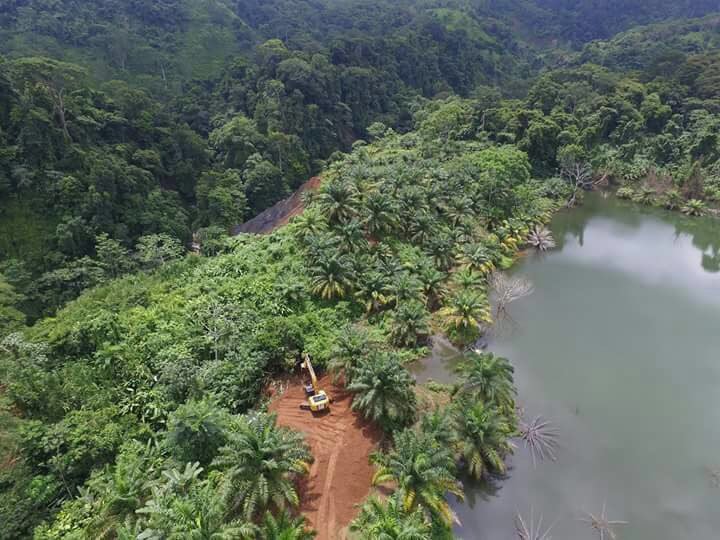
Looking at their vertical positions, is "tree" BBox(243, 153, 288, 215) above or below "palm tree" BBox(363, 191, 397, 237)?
below

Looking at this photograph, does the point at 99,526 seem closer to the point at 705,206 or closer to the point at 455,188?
the point at 455,188

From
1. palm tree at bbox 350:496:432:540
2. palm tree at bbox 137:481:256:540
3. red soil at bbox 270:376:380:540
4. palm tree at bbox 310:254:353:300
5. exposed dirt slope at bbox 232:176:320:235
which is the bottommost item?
exposed dirt slope at bbox 232:176:320:235

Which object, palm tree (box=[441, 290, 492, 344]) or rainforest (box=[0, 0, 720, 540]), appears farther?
palm tree (box=[441, 290, 492, 344])

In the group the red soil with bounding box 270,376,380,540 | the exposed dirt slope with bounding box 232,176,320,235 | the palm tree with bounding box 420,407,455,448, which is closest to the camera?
the red soil with bounding box 270,376,380,540

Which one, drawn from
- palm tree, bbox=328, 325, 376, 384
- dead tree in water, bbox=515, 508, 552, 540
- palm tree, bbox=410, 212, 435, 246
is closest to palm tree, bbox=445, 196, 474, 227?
palm tree, bbox=410, 212, 435, 246

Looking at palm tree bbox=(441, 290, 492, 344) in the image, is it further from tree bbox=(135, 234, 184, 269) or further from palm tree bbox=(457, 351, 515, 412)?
tree bbox=(135, 234, 184, 269)

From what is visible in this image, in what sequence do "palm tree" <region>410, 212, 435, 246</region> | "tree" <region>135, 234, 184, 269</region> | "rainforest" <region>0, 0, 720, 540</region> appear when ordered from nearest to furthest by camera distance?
"rainforest" <region>0, 0, 720, 540</region> < "palm tree" <region>410, 212, 435, 246</region> < "tree" <region>135, 234, 184, 269</region>
